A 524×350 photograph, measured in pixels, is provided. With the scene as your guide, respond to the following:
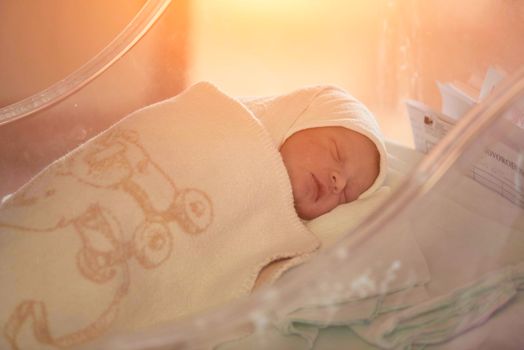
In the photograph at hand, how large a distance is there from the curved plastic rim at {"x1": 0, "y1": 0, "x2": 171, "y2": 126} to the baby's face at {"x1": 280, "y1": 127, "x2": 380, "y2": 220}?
0.39 metres

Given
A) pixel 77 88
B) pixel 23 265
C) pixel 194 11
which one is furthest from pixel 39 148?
pixel 23 265

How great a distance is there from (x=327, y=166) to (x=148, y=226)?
271mm

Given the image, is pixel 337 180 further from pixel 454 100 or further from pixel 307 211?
pixel 454 100

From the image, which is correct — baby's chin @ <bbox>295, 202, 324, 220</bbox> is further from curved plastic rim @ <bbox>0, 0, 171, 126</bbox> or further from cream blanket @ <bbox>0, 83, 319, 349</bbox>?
curved plastic rim @ <bbox>0, 0, 171, 126</bbox>

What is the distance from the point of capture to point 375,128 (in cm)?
101

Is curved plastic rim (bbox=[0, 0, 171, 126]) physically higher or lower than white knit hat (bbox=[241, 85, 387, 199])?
higher

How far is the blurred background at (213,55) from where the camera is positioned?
111 cm

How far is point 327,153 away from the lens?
975 mm

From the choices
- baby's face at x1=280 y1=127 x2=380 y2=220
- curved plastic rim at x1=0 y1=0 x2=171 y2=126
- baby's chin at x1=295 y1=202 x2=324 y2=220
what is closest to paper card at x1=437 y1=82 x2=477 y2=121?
baby's face at x1=280 y1=127 x2=380 y2=220

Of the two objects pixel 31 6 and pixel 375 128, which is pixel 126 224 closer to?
pixel 375 128

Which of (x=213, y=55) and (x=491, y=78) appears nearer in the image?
(x=491, y=78)

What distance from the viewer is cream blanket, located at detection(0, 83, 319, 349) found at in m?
0.75

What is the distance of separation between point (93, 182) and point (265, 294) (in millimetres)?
392

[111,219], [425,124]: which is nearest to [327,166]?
[425,124]
